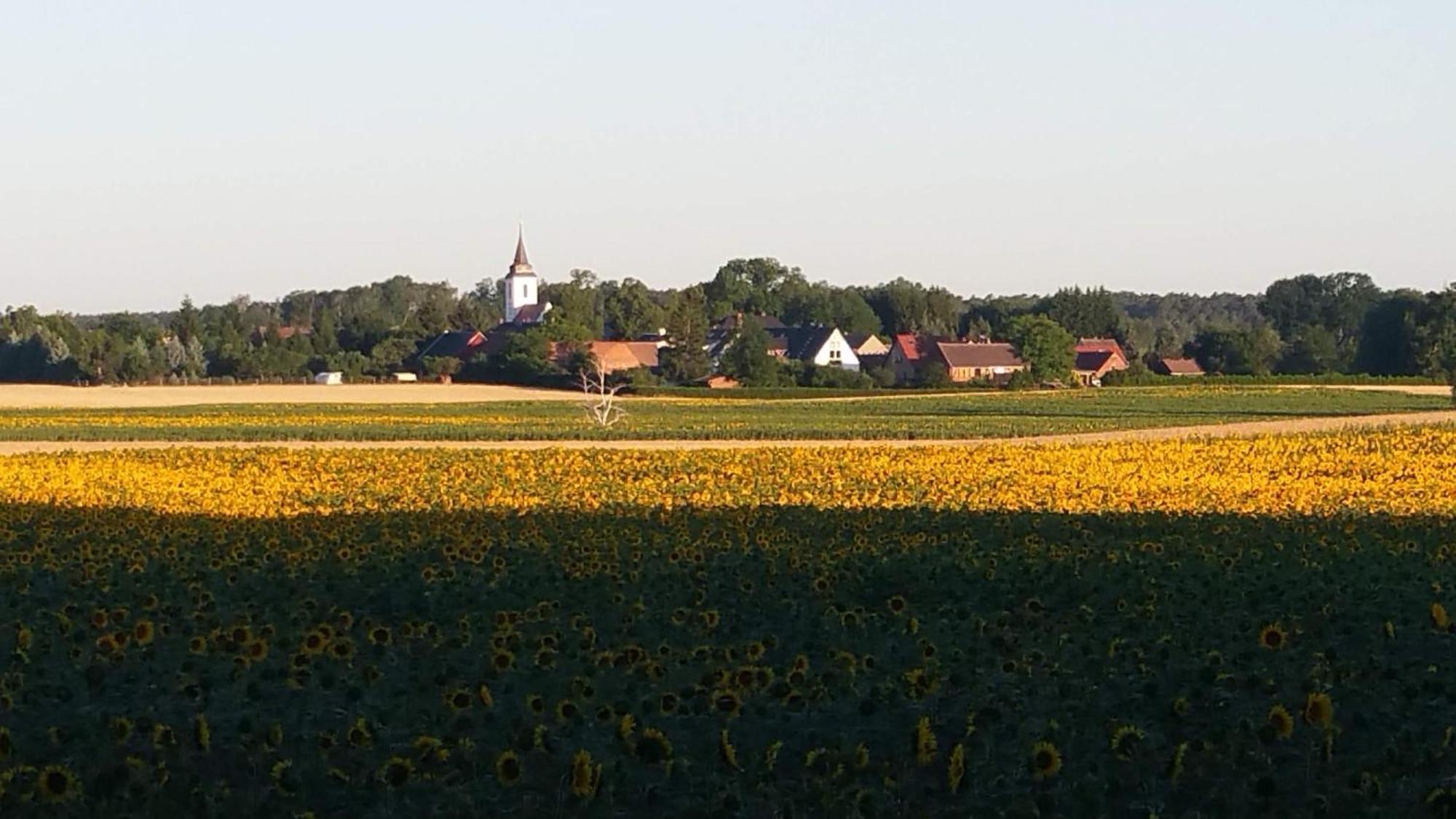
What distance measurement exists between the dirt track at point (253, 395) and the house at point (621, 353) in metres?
6.77

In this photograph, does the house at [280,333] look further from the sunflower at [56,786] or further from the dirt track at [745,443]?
the sunflower at [56,786]

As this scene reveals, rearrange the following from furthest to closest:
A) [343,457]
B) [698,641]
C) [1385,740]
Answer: [343,457], [698,641], [1385,740]

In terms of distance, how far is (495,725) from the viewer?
27.9 feet

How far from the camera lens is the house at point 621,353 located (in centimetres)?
12494

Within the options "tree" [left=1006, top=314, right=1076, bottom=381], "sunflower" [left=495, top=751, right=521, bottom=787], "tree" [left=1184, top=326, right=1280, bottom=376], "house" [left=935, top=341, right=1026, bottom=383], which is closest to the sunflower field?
"sunflower" [left=495, top=751, right=521, bottom=787]

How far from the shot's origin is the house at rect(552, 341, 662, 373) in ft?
410

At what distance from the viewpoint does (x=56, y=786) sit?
671 centimetres

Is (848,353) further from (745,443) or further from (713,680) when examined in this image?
(713,680)

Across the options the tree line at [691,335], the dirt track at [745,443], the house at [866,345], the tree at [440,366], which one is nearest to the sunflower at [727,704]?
the dirt track at [745,443]

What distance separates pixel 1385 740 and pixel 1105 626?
11.6ft

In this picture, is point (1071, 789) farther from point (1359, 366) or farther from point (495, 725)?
point (1359, 366)

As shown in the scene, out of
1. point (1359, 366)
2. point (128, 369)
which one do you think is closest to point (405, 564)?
point (128, 369)

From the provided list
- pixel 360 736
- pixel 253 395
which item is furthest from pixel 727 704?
pixel 253 395

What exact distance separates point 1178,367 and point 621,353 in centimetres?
4418
